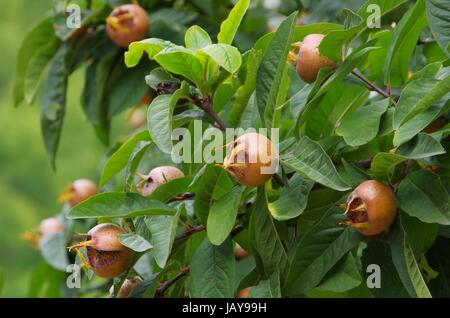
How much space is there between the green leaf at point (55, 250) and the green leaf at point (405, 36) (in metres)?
0.84

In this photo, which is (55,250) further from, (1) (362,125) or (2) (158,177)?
(1) (362,125)

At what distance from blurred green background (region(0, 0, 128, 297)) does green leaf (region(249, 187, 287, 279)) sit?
571 centimetres

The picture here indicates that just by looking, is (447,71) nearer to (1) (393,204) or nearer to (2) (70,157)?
(1) (393,204)

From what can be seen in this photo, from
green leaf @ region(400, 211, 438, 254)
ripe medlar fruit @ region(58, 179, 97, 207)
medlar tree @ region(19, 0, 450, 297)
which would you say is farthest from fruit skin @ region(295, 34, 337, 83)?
ripe medlar fruit @ region(58, 179, 97, 207)

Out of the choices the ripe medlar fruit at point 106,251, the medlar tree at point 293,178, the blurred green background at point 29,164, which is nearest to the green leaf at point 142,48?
the medlar tree at point 293,178

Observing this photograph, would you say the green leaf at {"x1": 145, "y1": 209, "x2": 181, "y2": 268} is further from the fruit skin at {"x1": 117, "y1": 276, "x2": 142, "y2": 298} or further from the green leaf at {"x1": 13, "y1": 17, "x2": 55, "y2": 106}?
the green leaf at {"x1": 13, "y1": 17, "x2": 55, "y2": 106}

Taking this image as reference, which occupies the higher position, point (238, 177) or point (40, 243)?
point (238, 177)

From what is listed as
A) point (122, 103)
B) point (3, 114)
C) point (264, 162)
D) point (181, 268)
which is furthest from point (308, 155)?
point (3, 114)

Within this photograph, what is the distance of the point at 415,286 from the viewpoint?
997 millimetres

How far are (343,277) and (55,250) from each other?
909 mm

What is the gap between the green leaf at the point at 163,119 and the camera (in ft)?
3.37

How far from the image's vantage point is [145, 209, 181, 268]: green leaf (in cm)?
102

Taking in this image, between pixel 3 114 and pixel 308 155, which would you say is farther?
pixel 3 114
